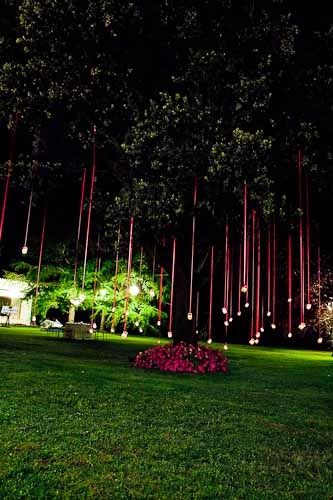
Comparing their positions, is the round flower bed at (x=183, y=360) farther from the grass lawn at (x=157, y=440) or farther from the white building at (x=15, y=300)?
the white building at (x=15, y=300)

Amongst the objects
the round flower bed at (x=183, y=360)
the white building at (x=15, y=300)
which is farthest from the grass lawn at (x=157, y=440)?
the white building at (x=15, y=300)

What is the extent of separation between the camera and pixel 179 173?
12992mm

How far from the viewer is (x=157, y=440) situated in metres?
5.70

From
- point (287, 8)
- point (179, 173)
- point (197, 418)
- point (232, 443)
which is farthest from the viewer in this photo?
point (287, 8)

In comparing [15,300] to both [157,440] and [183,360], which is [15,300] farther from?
[157,440]

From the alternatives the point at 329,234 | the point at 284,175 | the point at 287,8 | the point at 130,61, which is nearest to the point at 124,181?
the point at 130,61

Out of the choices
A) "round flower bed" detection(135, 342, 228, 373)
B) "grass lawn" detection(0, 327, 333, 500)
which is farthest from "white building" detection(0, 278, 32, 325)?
"grass lawn" detection(0, 327, 333, 500)

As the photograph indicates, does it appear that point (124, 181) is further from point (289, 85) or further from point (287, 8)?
point (287, 8)

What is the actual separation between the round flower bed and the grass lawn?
103 inches

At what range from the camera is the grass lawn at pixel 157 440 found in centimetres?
425

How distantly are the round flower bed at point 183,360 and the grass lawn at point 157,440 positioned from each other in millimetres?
2625

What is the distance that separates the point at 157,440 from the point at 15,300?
34.7m

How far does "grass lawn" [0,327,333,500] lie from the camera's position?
Result: 4250mm

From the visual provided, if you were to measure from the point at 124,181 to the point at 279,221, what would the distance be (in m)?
4.98
